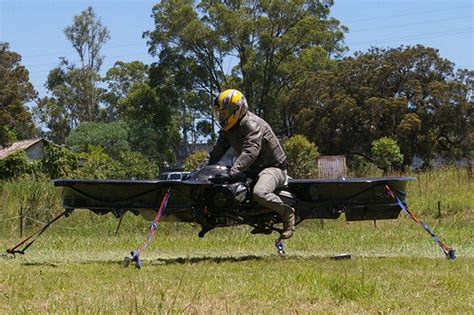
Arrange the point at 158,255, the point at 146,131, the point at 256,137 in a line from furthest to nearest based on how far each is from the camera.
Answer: the point at 146,131 → the point at 158,255 → the point at 256,137

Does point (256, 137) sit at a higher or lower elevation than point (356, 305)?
higher

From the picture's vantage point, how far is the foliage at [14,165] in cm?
3491

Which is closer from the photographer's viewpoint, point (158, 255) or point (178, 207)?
point (178, 207)

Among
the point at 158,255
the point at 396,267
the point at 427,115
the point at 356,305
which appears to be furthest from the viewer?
the point at 427,115

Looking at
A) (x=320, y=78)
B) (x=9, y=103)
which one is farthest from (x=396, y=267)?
(x=9, y=103)

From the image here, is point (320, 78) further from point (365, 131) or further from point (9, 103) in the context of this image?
point (9, 103)

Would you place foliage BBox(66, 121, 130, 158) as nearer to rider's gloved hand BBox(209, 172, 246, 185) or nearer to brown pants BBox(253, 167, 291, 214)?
brown pants BBox(253, 167, 291, 214)

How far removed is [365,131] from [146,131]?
22004mm

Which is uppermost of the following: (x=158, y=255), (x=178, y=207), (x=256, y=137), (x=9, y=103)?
(x=9, y=103)

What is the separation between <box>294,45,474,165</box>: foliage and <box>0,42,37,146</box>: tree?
64.6 ft

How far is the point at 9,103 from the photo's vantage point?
52156 mm

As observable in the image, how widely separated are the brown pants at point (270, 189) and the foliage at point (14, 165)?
26.8 metres

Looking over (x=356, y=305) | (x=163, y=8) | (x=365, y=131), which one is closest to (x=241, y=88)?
(x=163, y=8)

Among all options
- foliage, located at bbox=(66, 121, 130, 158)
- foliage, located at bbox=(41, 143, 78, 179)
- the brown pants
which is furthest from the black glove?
foliage, located at bbox=(66, 121, 130, 158)
